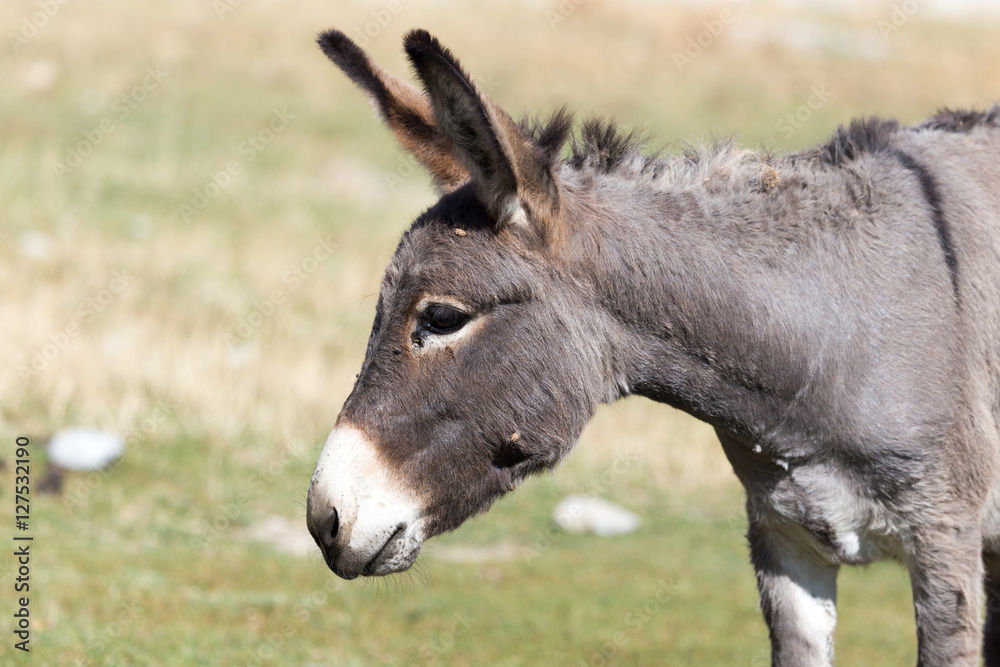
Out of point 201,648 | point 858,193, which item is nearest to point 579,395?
point 858,193

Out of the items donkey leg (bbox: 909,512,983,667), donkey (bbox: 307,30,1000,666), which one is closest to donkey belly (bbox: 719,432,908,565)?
donkey (bbox: 307,30,1000,666)

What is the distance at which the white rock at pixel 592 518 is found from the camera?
11500mm

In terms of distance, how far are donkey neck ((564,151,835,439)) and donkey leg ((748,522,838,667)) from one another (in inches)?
27.4

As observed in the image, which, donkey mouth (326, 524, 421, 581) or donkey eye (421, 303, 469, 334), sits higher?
donkey eye (421, 303, 469, 334)

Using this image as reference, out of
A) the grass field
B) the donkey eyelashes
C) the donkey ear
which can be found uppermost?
the donkey ear

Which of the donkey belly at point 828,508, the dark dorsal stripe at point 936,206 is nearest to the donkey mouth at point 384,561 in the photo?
the donkey belly at point 828,508

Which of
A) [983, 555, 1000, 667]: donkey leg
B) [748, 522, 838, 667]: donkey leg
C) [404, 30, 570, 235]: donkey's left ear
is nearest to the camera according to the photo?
[404, 30, 570, 235]: donkey's left ear

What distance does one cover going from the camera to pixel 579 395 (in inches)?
136

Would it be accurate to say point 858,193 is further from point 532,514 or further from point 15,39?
point 15,39

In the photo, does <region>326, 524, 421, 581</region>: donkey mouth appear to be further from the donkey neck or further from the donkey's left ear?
the donkey's left ear

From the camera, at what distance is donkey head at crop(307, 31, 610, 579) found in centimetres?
321

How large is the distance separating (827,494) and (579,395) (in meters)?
0.96

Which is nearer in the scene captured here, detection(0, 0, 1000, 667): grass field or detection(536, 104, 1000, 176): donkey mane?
detection(536, 104, 1000, 176): donkey mane

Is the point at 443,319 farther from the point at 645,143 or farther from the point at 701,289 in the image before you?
the point at 645,143
